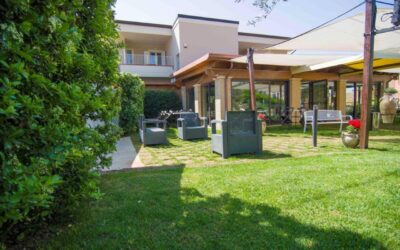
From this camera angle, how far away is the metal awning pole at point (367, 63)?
4.80 m

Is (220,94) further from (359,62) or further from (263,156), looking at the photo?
(263,156)

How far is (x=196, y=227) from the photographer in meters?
2.10

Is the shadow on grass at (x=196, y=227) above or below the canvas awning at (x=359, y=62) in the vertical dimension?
below

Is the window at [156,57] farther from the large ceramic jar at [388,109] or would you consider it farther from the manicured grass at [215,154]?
the large ceramic jar at [388,109]

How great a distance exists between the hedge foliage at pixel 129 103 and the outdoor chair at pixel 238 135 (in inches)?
185

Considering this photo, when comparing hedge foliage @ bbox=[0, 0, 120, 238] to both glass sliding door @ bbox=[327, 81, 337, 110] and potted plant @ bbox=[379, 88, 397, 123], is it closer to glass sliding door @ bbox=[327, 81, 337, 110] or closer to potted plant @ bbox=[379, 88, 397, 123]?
glass sliding door @ bbox=[327, 81, 337, 110]

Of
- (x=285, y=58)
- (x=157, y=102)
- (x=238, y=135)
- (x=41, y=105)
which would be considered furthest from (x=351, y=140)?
(x=157, y=102)

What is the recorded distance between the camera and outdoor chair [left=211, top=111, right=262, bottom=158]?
4887 mm

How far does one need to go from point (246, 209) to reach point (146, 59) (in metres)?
15.2

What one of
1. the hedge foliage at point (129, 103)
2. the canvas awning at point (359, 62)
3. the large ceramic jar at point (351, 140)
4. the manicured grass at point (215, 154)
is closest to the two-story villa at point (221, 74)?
the canvas awning at point (359, 62)

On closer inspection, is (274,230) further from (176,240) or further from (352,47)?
(352,47)

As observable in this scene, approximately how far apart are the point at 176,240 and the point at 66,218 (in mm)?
1080

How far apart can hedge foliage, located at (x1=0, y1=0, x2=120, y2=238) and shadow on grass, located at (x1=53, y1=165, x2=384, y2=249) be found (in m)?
0.38

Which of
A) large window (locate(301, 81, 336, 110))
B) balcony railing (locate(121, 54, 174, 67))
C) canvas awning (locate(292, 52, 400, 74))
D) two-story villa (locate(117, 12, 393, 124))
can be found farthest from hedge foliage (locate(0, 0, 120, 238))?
balcony railing (locate(121, 54, 174, 67))
